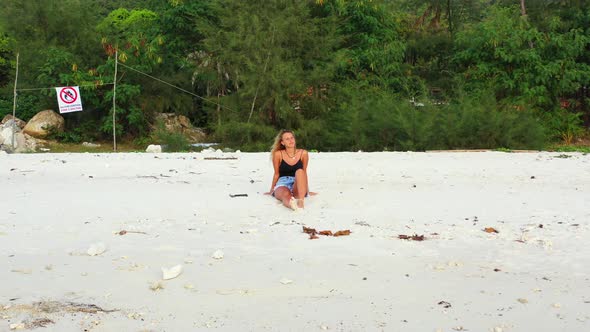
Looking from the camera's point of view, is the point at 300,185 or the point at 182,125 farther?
the point at 182,125

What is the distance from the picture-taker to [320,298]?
10.5ft

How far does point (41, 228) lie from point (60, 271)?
3.68 ft

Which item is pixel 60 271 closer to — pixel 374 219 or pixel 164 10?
pixel 374 219

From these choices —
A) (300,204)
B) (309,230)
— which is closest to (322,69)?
(300,204)

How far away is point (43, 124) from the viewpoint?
20.9m

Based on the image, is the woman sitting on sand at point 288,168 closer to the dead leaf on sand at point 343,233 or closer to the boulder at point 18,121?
the dead leaf on sand at point 343,233

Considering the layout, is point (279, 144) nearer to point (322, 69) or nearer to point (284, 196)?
point (284, 196)

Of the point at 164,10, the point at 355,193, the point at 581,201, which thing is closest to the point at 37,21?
the point at 164,10

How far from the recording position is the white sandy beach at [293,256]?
9.68ft

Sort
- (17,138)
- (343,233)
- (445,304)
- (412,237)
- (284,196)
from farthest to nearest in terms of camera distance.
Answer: (17,138) < (284,196) < (343,233) < (412,237) < (445,304)

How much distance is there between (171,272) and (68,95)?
14977 mm

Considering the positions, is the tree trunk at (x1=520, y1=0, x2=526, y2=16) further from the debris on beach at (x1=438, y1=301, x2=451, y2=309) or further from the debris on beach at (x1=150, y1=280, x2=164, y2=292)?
the debris on beach at (x1=150, y1=280, x2=164, y2=292)

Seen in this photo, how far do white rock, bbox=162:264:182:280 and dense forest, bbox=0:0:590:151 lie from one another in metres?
11.3

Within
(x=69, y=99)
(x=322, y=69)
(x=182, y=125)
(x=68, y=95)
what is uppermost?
(x=322, y=69)
